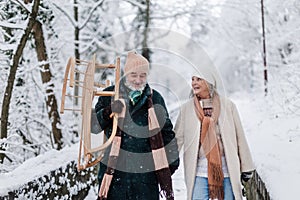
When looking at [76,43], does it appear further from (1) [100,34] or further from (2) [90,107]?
(2) [90,107]

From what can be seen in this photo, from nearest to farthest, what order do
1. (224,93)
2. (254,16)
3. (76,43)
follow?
(224,93) < (76,43) < (254,16)

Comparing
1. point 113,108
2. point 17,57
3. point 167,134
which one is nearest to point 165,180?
point 167,134

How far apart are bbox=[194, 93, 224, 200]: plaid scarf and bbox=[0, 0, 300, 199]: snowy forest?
0.18 m

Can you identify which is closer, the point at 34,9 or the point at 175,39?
the point at 175,39

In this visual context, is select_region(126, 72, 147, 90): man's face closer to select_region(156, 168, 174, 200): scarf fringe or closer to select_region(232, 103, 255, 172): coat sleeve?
select_region(156, 168, 174, 200): scarf fringe

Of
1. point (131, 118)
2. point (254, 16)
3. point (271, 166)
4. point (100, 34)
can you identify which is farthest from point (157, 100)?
point (254, 16)

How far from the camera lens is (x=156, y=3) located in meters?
13.1

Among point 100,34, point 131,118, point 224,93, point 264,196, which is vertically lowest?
point 264,196

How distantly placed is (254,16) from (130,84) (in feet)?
40.1

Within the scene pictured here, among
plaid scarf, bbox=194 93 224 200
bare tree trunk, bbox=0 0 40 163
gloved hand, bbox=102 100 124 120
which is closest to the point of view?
gloved hand, bbox=102 100 124 120

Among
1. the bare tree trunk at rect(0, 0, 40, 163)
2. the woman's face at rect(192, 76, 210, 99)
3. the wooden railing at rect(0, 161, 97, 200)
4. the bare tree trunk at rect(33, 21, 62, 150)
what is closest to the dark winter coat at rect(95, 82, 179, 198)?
the woman's face at rect(192, 76, 210, 99)

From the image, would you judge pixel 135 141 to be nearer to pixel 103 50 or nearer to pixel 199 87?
pixel 199 87

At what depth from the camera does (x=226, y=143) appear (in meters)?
3.39

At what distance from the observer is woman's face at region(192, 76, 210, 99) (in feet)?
11.3
